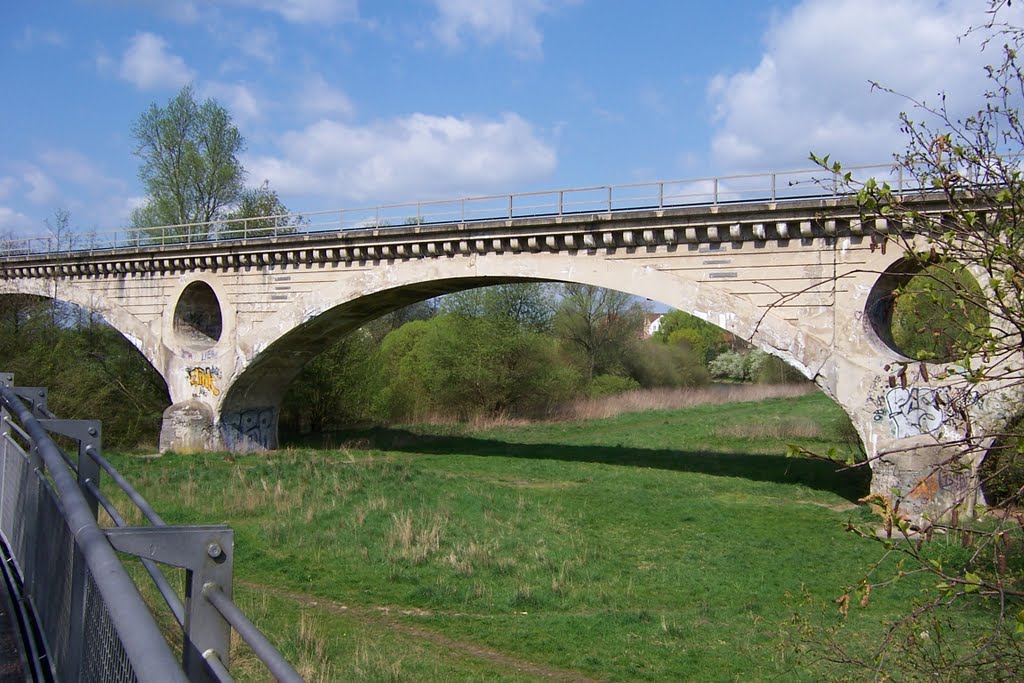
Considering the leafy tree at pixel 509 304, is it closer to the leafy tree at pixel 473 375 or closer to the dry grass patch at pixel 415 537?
the leafy tree at pixel 473 375

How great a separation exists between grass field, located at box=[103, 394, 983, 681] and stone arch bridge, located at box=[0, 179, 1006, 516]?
2.04 metres

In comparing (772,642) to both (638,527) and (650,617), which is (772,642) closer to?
(650,617)

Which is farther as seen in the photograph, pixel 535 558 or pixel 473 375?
pixel 473 375

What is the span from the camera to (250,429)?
2380 cm

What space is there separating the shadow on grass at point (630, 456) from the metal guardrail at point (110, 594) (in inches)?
580

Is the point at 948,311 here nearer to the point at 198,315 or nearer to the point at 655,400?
the point at 198,315

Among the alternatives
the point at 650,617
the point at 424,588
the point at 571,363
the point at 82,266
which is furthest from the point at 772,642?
the point at 571,363

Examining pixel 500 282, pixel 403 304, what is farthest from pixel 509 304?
pixel 500 282

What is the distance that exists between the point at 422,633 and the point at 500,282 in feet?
41.6

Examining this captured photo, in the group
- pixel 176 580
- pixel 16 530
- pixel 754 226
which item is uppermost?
pixel 754 226

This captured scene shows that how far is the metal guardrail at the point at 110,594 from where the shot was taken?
5.47 ft

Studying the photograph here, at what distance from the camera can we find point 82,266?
26.2 meters

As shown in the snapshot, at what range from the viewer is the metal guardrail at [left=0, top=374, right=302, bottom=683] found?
167 cm

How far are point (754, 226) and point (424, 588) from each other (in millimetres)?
9011
